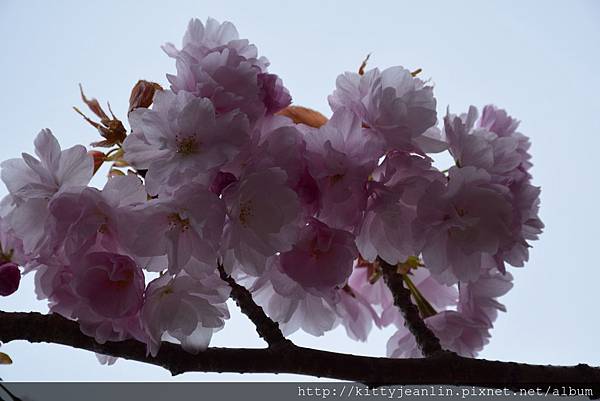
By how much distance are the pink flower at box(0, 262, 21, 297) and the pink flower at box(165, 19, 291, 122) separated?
25 centimetres

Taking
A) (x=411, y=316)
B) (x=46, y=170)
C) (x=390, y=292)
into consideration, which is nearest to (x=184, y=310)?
(x=46, y=170)

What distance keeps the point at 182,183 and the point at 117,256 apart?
8 cm

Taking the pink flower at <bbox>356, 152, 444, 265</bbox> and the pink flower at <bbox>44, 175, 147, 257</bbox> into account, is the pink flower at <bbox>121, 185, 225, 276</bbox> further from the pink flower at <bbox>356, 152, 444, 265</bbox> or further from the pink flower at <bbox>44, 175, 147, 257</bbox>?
the pink flower at <bbox>356, 152, 444, 265</bbox>

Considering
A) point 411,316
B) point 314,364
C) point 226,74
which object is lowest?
point 314,364

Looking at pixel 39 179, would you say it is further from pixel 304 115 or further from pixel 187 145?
pixel 304 115

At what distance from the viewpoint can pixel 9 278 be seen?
612 mm

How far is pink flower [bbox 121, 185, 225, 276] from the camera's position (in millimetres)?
496

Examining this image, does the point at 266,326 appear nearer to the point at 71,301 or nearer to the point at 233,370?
the point at 233,370

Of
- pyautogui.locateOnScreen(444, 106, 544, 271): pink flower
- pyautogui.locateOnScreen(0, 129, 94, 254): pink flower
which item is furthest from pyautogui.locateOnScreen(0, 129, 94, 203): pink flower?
pyautogui.locateOnScreen(444, 106, 544, 271): pink flower

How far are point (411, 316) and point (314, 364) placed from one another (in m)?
0.22

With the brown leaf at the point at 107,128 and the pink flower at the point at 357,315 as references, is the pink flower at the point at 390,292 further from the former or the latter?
the brown leaf at the point at 107,128

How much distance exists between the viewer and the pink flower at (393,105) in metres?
0.57

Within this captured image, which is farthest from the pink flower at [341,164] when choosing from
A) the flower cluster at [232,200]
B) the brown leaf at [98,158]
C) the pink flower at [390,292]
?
the pink flower at [390,292]

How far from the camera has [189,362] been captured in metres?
0.54
